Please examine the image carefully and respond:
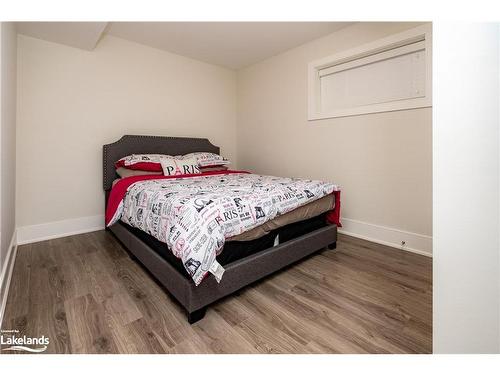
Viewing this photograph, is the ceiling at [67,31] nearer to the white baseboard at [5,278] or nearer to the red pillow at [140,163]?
the red pillow at [140,163]

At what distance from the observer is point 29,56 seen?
8.50ft

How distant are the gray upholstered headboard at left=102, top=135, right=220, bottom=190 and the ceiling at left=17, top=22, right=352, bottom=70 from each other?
113 centimetres

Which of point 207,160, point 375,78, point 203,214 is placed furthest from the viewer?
point 207,160

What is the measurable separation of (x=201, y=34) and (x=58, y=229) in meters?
2.90

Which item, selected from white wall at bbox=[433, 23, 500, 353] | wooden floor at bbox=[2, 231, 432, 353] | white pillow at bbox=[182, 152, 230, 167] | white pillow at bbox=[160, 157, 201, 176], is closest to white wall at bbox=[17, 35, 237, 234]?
white pillow at bbox=[182, 152, 230, 167]

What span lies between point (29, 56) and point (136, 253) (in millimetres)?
2438

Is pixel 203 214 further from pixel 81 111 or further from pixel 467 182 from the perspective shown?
pixel 81 111

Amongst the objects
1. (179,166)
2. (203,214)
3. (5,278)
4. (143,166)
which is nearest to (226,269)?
(203,214)

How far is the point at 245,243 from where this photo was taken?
5.47ft

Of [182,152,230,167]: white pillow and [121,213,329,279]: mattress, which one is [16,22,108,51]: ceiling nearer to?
[182,152,230,167]: white pillow

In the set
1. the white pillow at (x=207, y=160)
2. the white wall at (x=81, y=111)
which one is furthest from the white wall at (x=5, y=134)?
the white pillow at (x=207, y=160)

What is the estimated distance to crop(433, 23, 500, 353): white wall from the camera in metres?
0.70

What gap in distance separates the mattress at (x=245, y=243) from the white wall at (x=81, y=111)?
1122 millimetres
